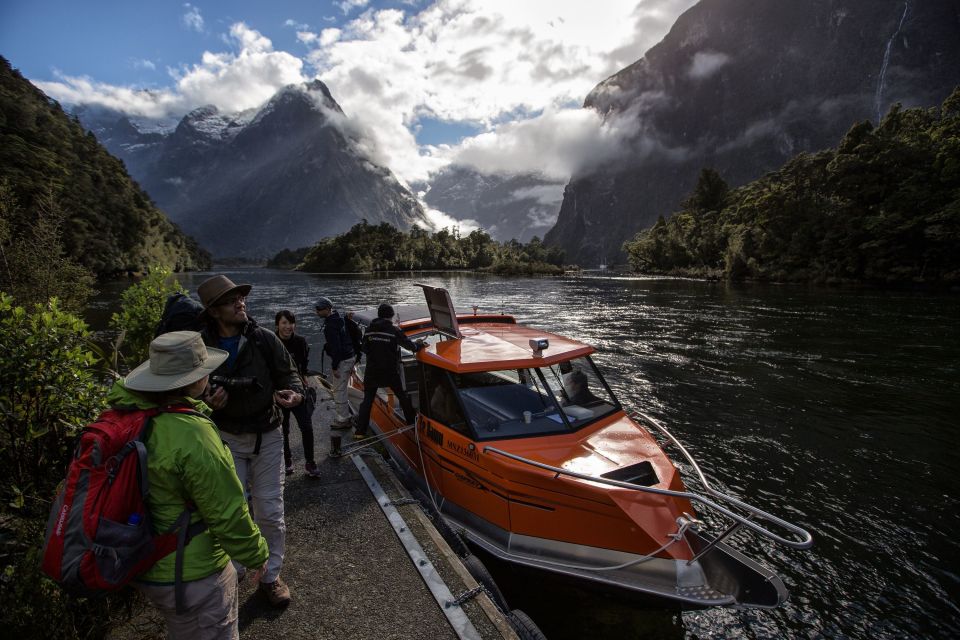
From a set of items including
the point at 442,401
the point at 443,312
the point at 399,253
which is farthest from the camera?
the point at 399,253

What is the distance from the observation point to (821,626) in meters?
5.53

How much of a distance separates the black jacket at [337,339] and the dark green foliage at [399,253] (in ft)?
390

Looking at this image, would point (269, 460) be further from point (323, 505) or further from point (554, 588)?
point (554, 588)

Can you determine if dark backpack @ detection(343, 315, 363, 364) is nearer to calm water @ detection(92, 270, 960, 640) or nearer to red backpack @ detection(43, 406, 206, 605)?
calm water @ detection(92, 270, 960, 640)

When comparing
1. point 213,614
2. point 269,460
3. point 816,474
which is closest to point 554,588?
point 269,460

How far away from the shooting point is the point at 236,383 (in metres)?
4.06

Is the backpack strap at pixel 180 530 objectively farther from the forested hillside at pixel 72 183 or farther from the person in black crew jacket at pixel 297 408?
the forested hillside at pixel 72 183

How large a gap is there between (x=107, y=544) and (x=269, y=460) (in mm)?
2293

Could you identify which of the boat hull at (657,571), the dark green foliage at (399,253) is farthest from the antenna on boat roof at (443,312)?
the dark green foliage at (399,253)

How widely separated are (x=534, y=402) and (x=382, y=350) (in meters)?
2.77

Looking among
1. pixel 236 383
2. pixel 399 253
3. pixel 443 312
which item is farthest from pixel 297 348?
pixel 399 253

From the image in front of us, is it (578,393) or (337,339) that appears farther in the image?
(337,339)

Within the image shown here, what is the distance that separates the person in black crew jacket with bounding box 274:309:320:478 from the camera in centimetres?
654

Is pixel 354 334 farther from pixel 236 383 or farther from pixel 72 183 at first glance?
pixel 72 183
